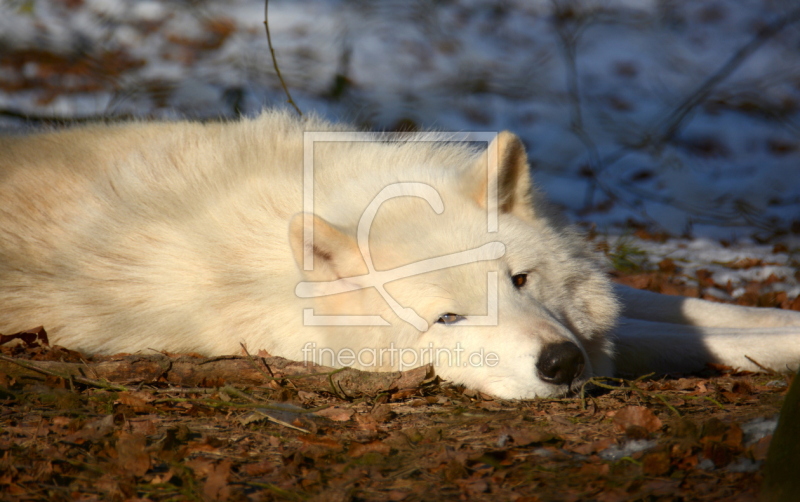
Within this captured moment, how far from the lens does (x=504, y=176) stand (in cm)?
299

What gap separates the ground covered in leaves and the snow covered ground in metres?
5.80

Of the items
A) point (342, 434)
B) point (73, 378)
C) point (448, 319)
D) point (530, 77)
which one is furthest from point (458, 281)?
point (530, 77)

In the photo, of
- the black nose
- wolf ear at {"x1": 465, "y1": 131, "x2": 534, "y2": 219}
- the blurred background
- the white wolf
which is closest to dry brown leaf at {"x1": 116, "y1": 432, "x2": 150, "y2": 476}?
the white wolf

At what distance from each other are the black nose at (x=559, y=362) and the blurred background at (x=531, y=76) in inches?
226

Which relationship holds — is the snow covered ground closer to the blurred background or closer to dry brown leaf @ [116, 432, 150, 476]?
the blurred background

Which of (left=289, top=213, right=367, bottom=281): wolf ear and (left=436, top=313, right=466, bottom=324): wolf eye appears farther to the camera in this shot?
(left=436, top=313, right=466, bottom=324): wolf eye

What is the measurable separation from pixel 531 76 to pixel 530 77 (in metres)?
0.04

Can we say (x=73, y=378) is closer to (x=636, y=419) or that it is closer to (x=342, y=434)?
(x=342, y=434)

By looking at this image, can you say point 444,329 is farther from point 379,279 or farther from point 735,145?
point 735,145

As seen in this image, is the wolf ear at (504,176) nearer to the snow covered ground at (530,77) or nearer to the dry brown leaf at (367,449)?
the dry brown leaf at (367,449)

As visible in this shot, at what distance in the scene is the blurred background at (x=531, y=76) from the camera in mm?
8500

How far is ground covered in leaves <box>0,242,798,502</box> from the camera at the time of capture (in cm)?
188

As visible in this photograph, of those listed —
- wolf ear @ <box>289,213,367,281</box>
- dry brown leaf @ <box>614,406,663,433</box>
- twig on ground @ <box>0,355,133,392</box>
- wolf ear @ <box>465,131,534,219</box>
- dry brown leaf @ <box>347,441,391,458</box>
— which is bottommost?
dry brown leaf @ <box>347,441,391,458</box>

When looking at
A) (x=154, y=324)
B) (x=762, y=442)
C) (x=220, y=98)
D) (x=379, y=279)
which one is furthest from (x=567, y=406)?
(x=220, y=98)
